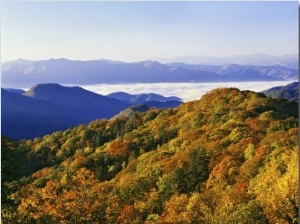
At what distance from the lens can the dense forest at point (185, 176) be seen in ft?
88.5

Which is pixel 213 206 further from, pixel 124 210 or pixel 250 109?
pixel 250 109

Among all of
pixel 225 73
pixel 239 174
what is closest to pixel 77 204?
pixel 225 73

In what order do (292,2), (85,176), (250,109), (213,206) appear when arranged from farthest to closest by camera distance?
1. (250,109)
2. (213,206)
3. (85,176)
4. (292,2)

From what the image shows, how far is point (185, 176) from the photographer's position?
53.3 metres

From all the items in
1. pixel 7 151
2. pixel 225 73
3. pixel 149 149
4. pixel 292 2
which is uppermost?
pixel 292 2

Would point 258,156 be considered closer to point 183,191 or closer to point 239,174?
point 239,174

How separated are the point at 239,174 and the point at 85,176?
23.4m

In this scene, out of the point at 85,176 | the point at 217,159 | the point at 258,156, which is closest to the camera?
the point at 85,176

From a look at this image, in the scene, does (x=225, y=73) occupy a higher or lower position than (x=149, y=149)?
higher

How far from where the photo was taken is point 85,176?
97.7ft

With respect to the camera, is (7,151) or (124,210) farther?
(124,210)

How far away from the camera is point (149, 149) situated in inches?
3467

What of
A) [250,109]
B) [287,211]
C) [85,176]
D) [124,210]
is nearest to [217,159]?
[124,210]

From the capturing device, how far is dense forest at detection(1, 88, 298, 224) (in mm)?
26969
